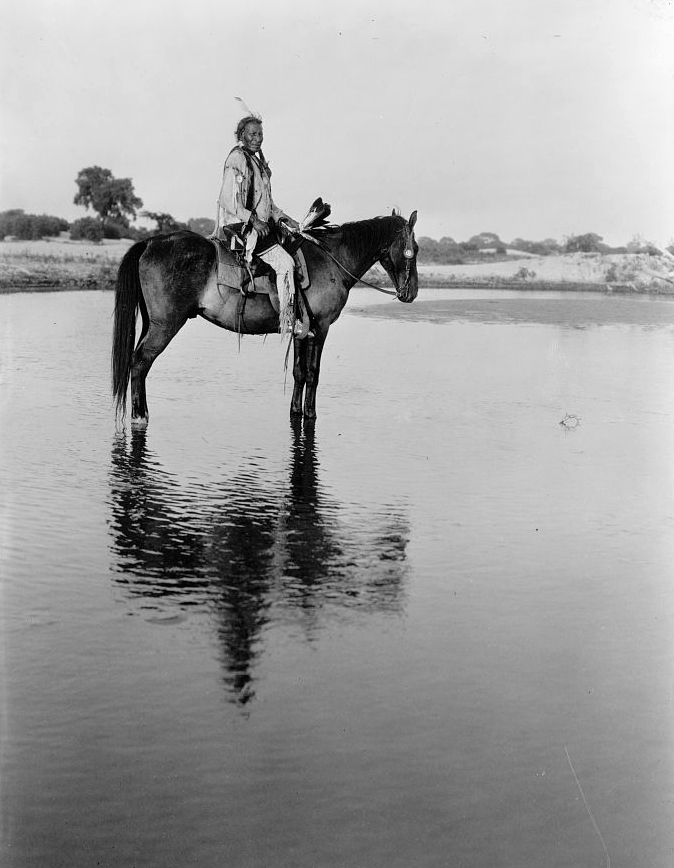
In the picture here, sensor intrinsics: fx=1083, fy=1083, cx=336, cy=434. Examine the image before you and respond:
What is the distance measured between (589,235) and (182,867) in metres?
46.9

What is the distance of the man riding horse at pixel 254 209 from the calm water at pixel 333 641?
149cm

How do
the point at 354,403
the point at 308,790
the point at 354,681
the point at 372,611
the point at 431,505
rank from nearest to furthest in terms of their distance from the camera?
the point at 308,790 < the point at 354,681 < the point at 372,611 < the point at 431,505 < the point at 354,403

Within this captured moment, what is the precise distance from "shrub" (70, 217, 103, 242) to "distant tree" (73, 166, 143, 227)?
55cm

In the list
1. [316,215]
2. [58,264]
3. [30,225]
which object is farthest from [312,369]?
[30,225]

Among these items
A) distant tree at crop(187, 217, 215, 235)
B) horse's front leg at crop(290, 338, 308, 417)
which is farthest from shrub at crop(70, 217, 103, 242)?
horse's front leg at crop(290, 338, 308, 417)

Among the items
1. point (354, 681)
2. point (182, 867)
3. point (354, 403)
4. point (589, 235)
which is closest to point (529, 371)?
point (354, 403)

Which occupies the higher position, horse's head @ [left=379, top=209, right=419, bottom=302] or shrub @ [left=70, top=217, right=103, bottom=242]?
shrub @ [left=70, top=217, right=103, bottom=242]

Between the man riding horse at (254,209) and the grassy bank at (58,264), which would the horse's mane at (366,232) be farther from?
the grassy bank at (58,264)

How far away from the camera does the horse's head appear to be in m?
11.4

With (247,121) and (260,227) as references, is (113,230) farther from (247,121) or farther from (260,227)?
(260,227)

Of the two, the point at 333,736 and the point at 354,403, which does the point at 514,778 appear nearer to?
the point at 333,736

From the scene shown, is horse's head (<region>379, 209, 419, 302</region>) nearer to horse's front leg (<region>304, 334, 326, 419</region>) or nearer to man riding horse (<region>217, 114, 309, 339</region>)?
horse's front leg (<region>304, 334, 326, 419</region>)

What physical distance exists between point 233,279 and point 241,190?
32.0 inches

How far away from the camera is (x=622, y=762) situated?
3.94 m
